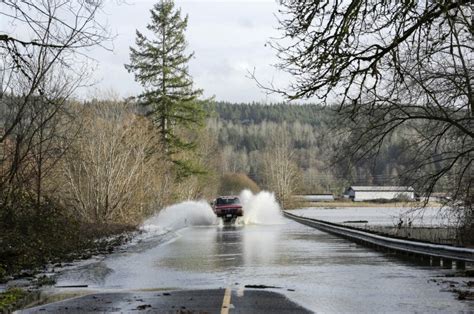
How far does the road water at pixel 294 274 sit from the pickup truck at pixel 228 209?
2281cm

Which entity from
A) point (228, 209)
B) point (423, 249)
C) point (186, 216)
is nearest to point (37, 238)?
Answer: point (423, 249)

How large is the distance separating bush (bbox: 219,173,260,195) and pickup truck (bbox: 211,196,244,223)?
66.7 metres

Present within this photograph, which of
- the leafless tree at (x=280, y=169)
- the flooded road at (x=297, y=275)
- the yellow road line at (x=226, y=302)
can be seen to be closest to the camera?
the yellow road line at (x=226, y=302)

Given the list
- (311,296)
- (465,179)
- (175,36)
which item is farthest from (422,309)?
(175,36)

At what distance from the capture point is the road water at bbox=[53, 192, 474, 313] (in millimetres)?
10703

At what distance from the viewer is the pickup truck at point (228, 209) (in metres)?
47.8

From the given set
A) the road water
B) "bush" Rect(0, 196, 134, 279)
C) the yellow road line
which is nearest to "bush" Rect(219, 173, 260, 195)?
"bush" Rect(0, 196, 134, 279)

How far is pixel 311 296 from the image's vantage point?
11211 millimetres

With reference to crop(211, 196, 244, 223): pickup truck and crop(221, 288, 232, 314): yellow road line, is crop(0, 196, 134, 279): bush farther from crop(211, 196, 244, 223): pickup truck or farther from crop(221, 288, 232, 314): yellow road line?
crop(211, 196, 244, 223): pickup truck

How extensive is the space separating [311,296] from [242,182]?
111m

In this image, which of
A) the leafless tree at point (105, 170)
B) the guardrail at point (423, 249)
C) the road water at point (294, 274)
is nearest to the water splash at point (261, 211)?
the leafless tree at point (105, 170)

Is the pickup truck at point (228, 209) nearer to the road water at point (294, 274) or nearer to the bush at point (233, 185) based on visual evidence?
the road water at point (294, 274)

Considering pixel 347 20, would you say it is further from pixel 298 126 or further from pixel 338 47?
pixel 298 126

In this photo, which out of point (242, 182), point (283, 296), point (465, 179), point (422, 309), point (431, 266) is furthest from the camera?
point (242, 182)
